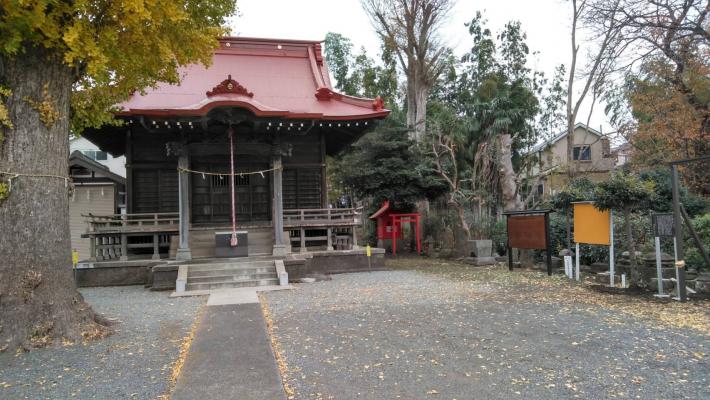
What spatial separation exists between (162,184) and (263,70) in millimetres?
5813

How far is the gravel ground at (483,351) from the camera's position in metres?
3.84

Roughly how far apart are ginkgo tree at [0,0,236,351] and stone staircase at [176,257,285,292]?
3891mm

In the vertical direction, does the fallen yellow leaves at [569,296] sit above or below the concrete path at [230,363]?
below

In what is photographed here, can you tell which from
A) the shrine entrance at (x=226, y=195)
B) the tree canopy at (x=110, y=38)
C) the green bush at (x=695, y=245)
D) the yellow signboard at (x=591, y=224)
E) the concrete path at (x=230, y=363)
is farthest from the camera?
the shrine entrance at (x=226, y=195)

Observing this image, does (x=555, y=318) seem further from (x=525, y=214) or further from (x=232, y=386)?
(x=525, y=214)

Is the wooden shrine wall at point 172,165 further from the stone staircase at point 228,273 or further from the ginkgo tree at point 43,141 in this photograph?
the ginkgo tree at point 43,141

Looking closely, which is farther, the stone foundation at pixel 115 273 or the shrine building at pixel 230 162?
the shrine building at pixel 230 162

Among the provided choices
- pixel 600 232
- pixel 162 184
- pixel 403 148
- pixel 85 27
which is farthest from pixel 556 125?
pixel 85 27

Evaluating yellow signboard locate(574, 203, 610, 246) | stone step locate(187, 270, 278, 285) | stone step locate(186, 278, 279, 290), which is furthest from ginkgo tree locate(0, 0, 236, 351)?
yellow signboard locate(574, 203, 610, 246)

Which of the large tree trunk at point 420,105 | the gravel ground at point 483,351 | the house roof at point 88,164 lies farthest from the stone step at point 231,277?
the large tree trunk at point 420,105

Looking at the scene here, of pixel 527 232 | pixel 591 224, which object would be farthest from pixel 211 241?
pixel 591 224

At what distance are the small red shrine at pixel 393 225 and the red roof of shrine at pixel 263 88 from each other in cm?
572

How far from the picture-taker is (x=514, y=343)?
5.18 m

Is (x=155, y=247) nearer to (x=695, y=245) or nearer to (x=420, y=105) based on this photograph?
(x=695, y=245)
